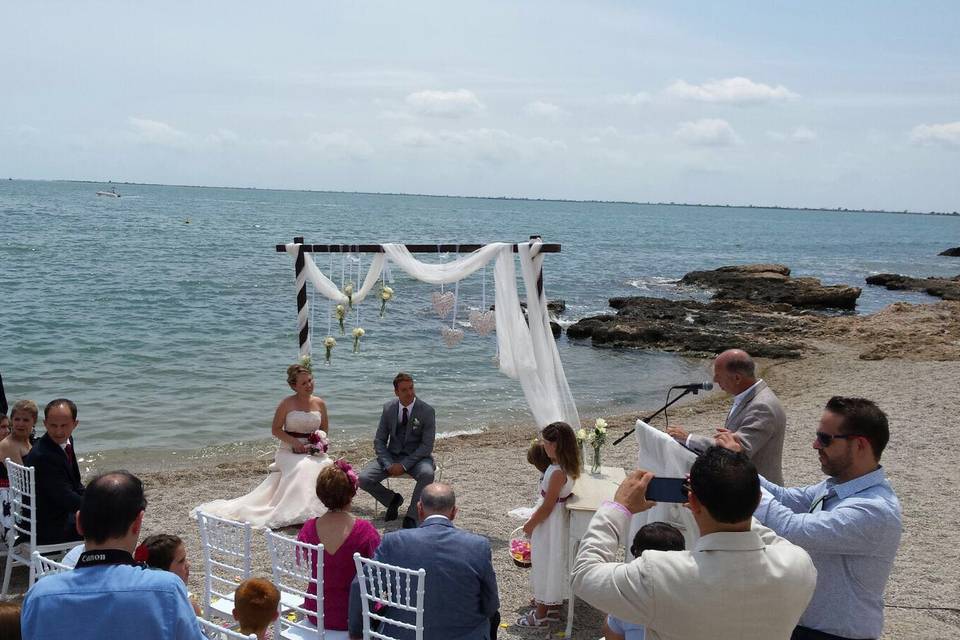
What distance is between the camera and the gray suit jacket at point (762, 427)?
5320 millimetres

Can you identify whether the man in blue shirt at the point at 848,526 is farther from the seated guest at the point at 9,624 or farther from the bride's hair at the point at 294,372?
the bride's hair at the point at 294,372

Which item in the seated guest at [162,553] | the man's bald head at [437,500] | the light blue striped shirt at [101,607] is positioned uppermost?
the light blue striped shirt at [101,607]

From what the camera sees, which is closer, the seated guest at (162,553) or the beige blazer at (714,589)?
the beige blazer at (714,589)

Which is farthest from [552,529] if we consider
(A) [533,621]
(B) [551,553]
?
(A) [533,621]

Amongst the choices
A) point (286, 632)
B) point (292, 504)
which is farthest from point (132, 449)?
point (286, 632)

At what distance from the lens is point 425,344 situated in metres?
22.4

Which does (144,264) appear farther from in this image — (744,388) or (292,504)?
(744,388)

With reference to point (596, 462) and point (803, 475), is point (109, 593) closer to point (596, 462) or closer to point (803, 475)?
point (596, 462)

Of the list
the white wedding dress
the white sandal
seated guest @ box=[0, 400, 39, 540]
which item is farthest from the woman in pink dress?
the white wedding dress

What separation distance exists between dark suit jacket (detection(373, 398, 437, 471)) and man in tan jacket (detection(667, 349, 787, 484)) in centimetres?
397

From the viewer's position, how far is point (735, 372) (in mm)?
5418

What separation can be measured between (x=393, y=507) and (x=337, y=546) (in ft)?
12.4

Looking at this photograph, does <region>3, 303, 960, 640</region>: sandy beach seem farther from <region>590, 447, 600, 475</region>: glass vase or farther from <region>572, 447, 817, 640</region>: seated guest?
<region>572, 447, 817, 640</region>: seated guest

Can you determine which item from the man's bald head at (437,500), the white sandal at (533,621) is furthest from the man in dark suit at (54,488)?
the white sandal at (533,621)
